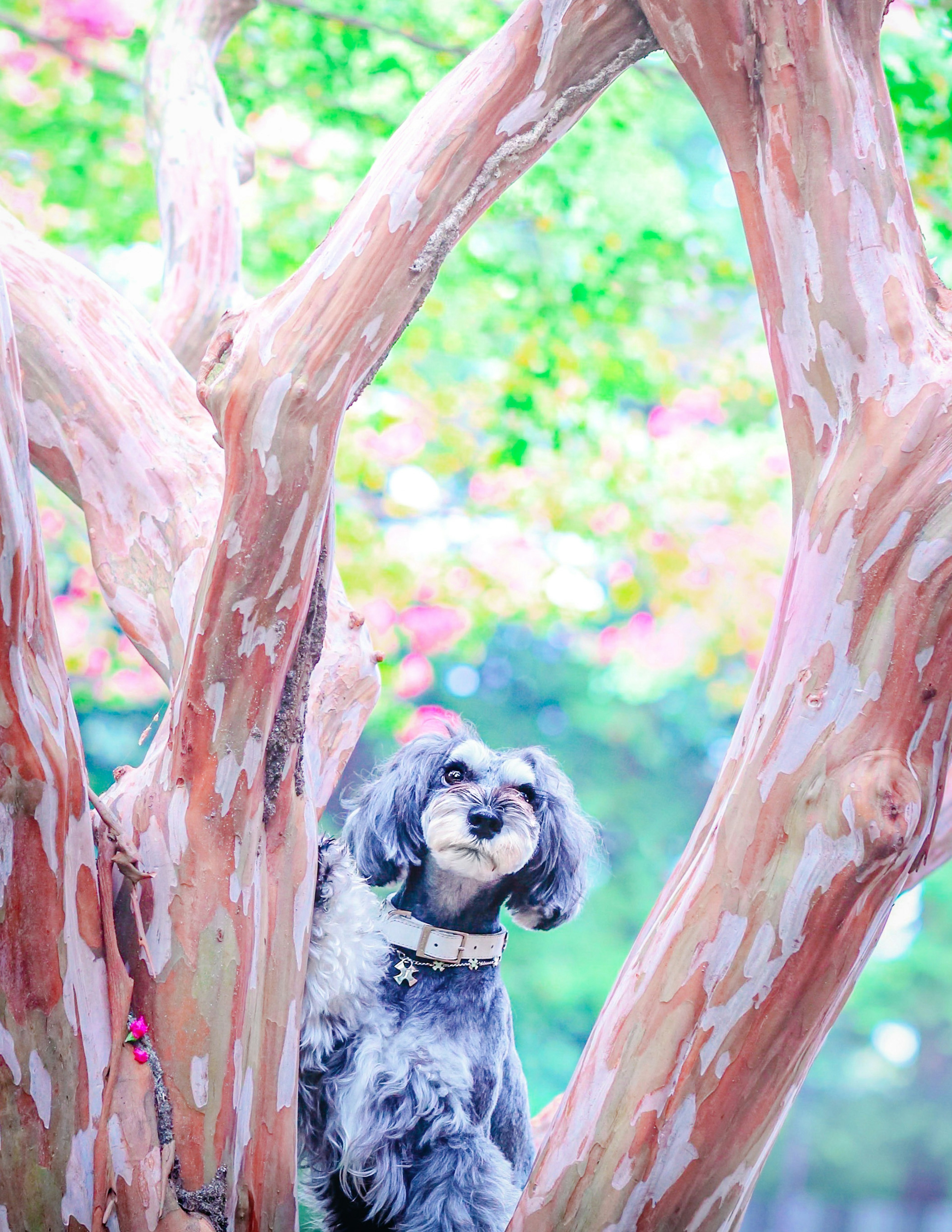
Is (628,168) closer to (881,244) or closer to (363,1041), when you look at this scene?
(881,244)

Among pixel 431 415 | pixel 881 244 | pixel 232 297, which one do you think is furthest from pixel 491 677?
pixel 881 244

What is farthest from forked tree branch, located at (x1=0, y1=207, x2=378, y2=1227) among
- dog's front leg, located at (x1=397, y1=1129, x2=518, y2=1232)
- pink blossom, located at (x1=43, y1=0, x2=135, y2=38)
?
pink blossom, located at (x1=43, y1=0, x2=135, y2=38)

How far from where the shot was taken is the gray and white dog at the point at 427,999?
133 centimetres

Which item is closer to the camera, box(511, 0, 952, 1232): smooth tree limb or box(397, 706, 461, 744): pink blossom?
box(511, 0, 952, 1232): smooth tree limb

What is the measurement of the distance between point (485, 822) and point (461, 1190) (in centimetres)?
47

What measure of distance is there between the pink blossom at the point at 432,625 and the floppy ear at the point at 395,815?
246 cm

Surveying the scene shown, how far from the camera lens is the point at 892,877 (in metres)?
0.99

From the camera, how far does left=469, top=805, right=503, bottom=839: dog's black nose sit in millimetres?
1421

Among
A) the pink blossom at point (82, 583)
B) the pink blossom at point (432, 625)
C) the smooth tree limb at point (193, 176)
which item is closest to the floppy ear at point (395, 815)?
the smooth tree limb at point (193, 176)

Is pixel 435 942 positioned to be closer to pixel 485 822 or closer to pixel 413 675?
pixel 485 822

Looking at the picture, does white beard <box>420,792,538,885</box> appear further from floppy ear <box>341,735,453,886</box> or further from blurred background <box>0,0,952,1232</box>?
blurred background <box>0,0,952,1232</box>

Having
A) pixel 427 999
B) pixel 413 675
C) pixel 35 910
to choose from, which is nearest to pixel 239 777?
pixel 35 910

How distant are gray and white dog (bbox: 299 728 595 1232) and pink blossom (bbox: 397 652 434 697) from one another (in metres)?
2.53

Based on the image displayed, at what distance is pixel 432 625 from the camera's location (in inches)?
159
